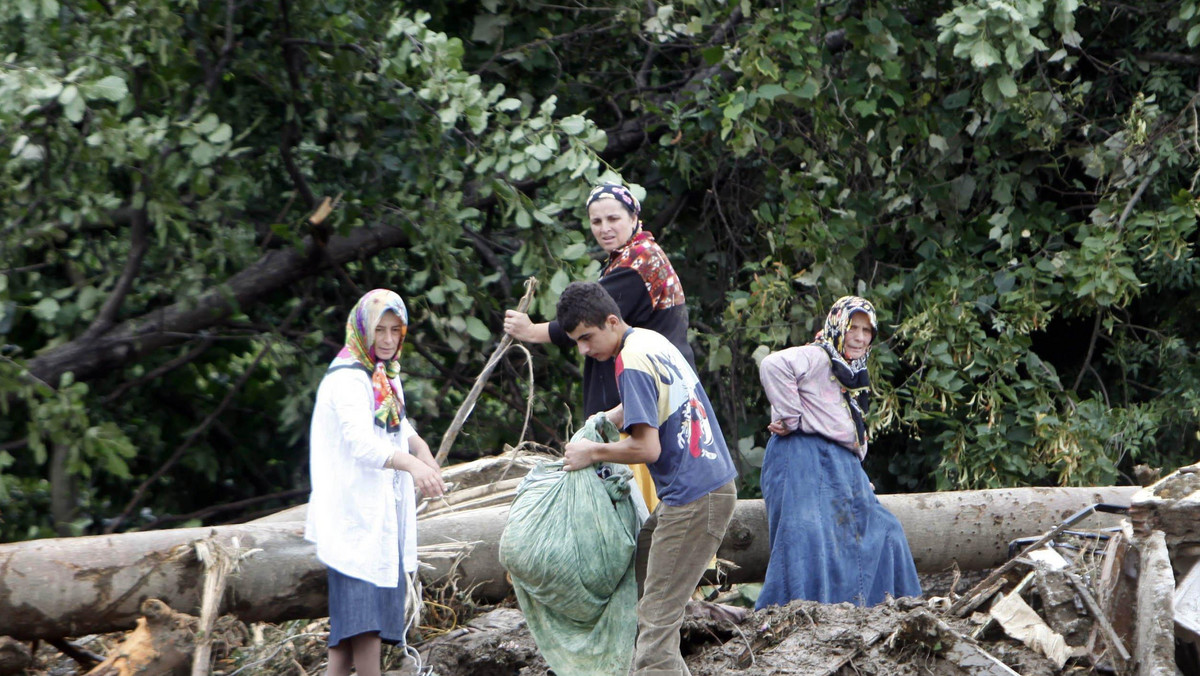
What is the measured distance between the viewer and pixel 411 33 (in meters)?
5.57

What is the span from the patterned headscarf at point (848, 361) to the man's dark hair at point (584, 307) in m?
1.78

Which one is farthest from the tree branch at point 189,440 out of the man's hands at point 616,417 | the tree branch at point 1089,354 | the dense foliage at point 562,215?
the tree branch at point 1089,354

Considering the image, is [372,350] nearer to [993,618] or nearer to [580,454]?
[580,454]

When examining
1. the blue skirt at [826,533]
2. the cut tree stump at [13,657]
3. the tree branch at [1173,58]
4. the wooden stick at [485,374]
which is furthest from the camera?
the tree branch at [1173,58]

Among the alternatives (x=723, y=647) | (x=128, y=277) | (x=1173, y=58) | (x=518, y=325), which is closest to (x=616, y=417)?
(x=518, y=325)

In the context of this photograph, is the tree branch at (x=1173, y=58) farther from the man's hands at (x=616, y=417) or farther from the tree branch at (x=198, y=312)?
the man's hands at (x=616, y=417)

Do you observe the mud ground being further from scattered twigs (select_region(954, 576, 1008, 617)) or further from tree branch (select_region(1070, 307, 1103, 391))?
tree branch (select_region(1070, 307, 1103, 391))

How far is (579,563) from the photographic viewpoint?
3869 mm

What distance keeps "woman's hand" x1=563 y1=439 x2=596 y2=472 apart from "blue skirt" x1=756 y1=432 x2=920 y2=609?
4.99 feet

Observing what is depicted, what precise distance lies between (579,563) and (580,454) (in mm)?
374

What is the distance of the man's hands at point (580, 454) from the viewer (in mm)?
3725

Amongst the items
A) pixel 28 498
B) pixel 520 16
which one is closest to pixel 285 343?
pixel 28 498

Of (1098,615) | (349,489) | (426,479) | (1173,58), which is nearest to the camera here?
(426,479)

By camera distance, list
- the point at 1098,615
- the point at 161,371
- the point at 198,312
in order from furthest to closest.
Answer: the point at 161,371 → the point at 198,312 → the point at 1098,615
